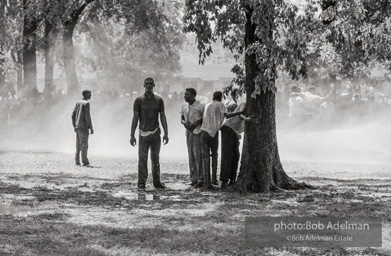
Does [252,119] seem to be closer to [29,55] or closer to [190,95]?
[190,95]

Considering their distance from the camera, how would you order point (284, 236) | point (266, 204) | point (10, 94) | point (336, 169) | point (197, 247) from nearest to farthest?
1. point (197, 247)
2. point (284, 236)
3. point (266, 204)
4. point (336, 169)
5. point (10, 94)

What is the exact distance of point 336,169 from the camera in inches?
771

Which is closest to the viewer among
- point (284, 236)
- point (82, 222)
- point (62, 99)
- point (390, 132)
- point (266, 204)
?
point (284, 236)

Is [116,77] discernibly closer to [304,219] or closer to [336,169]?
[336,169]

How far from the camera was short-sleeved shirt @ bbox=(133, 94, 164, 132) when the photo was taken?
1388cm

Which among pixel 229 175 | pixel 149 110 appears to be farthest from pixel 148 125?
pixel 229 175

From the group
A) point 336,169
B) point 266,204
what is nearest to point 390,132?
point 336,169

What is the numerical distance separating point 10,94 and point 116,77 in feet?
101

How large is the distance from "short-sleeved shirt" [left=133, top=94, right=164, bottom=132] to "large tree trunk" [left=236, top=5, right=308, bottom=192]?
1595 mm

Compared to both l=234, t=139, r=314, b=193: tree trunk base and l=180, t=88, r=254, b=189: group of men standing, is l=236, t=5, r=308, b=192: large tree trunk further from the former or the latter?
l=180, t=88, r=254, b=189: group of men standing

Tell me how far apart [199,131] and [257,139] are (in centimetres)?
116

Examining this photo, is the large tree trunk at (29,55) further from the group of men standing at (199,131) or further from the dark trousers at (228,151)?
the dark trousers at (228,151)

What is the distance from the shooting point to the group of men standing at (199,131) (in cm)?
1383

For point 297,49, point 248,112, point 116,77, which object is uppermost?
point 116,77
